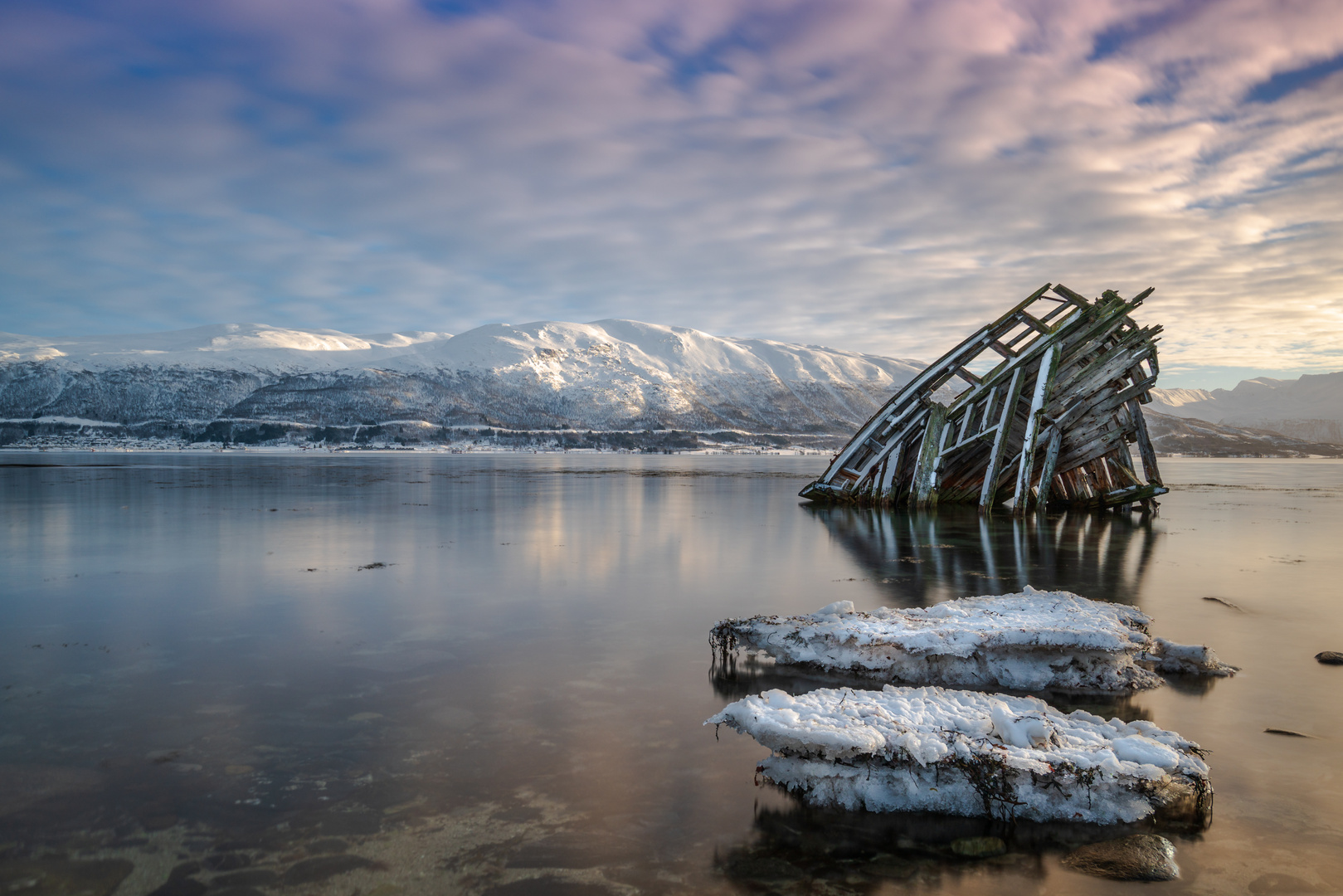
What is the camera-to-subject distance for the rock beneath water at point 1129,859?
3.88 m

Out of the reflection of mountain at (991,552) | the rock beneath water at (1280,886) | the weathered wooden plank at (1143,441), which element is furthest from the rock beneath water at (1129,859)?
the weathered wooden plank at (1143,441)

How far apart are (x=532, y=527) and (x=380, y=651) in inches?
454

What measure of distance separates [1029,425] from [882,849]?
66.8 feet

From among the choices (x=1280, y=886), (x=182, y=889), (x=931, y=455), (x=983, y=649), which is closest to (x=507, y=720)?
(x=182, y=889)

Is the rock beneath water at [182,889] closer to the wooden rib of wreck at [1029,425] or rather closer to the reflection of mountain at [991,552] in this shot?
the reflection of mountain at [991,552]

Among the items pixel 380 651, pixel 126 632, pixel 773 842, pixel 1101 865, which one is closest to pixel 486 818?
pixel 773 842

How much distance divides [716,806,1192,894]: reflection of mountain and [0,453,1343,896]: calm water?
0.02 metres

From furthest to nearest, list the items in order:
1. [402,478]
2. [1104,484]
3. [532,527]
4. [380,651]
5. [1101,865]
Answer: [402,478] → [1104,484] → [532,527] → [380,651] → [1101,865]

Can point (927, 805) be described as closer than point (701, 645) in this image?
Yes

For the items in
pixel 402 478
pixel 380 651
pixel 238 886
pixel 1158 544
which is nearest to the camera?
pixel 238 886

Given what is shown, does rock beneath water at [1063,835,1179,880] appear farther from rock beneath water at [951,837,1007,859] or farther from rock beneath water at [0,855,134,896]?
rock beneath water at [0,855,134,896]

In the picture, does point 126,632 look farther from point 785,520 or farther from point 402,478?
point 402,478

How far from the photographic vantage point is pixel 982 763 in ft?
15.0

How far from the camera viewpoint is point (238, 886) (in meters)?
3.72
